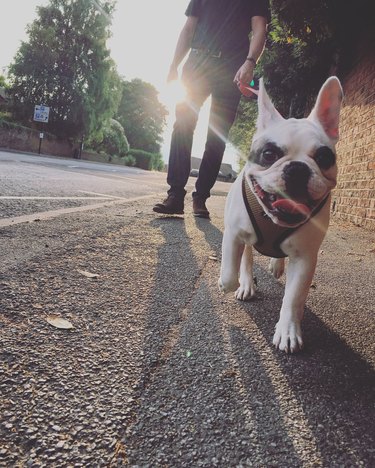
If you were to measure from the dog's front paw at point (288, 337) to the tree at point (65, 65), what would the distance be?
1423 inches

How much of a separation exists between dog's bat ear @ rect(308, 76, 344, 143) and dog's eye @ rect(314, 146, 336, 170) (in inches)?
8.7

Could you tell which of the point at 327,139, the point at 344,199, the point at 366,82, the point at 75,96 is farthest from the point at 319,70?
the point at 75,96

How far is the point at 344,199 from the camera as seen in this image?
7090 mm

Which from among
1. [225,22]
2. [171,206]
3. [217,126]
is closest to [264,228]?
[171,206]

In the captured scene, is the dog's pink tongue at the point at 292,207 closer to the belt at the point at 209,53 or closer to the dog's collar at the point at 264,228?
the dog's collar at the point at 264,228

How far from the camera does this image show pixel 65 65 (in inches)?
1375

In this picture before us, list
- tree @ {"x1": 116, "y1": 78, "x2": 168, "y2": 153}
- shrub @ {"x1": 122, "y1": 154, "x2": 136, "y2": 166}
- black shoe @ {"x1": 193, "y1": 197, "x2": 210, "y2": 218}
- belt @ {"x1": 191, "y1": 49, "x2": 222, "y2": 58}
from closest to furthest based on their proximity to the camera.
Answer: belt @ {"x1": 191, "y1": 49, "x2": 222, "y2": 58} < black shoe @ {"x1": 193, "y1": 197, "x2": 210, "y2": 218} < shrub @ {"x1": 122, "y1": 154, "x2": 136, "y2": 166} < tree @ {"x1": 116, "y1": 78, "x2": 168, "y2": 153}

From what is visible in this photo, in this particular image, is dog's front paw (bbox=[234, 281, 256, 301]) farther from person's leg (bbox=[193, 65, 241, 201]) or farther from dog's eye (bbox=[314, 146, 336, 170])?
person's leg (bbox=[193, 65, 241, 201])

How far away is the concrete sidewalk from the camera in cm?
86

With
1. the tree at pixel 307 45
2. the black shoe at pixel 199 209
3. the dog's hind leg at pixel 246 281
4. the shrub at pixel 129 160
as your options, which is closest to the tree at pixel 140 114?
the shrub at pixel 129 160

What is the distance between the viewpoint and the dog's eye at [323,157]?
Result: 1.58 metres

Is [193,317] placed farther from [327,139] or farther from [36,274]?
[327,139]

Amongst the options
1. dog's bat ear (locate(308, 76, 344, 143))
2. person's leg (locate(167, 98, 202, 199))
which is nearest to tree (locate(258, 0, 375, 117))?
person's leg (locate(167, 98, 202, 199))

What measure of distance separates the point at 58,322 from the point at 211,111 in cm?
344
